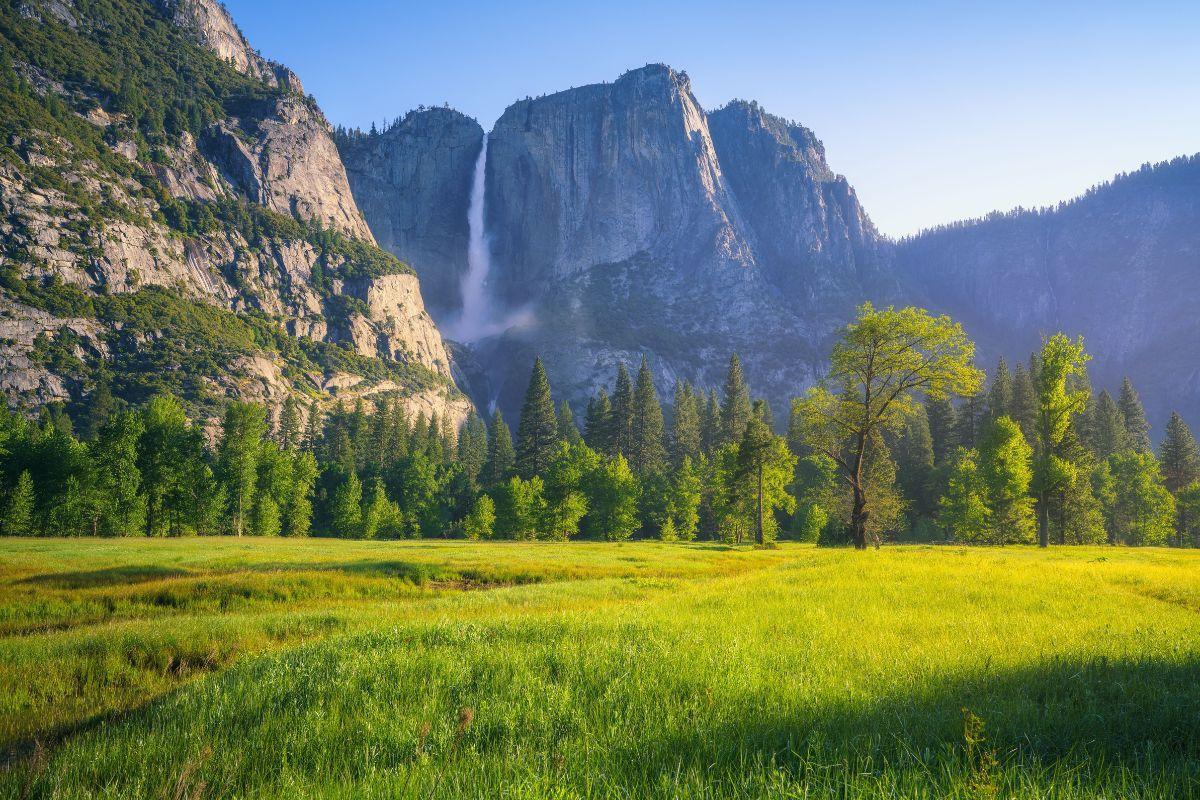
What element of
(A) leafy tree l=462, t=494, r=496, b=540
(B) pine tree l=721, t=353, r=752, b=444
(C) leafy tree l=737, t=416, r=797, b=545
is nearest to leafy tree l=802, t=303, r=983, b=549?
(C) leafy tree l=737, t=416, r=797, b=545

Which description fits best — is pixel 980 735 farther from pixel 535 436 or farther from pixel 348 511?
pixel 535 436

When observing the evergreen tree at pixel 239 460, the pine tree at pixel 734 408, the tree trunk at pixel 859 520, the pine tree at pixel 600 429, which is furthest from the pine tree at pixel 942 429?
the evergreen tree at pixel 239 460

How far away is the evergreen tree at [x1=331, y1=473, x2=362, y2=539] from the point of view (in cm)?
7931

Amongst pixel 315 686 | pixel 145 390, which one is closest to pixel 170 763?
pixel 315 686

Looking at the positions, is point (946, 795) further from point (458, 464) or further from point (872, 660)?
point (458, 464)

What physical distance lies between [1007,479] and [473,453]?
10277cm

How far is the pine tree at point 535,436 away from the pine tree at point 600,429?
7147 millimetres

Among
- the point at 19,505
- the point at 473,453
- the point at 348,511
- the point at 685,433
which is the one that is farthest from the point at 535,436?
the point at 19,505

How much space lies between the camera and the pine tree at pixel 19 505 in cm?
5125

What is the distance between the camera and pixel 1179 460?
228 ft

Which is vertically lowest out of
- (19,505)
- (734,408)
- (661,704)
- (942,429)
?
(19,505)

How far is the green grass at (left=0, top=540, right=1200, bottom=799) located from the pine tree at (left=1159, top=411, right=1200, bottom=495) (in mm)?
83374

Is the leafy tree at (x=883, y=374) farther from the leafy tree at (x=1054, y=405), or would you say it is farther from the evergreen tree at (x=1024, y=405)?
the evergreen tree at (x=1024, y=405)

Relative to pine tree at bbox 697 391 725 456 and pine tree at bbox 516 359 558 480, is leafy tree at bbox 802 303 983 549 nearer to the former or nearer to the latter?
pine tree at bbox 516 359 558 480
